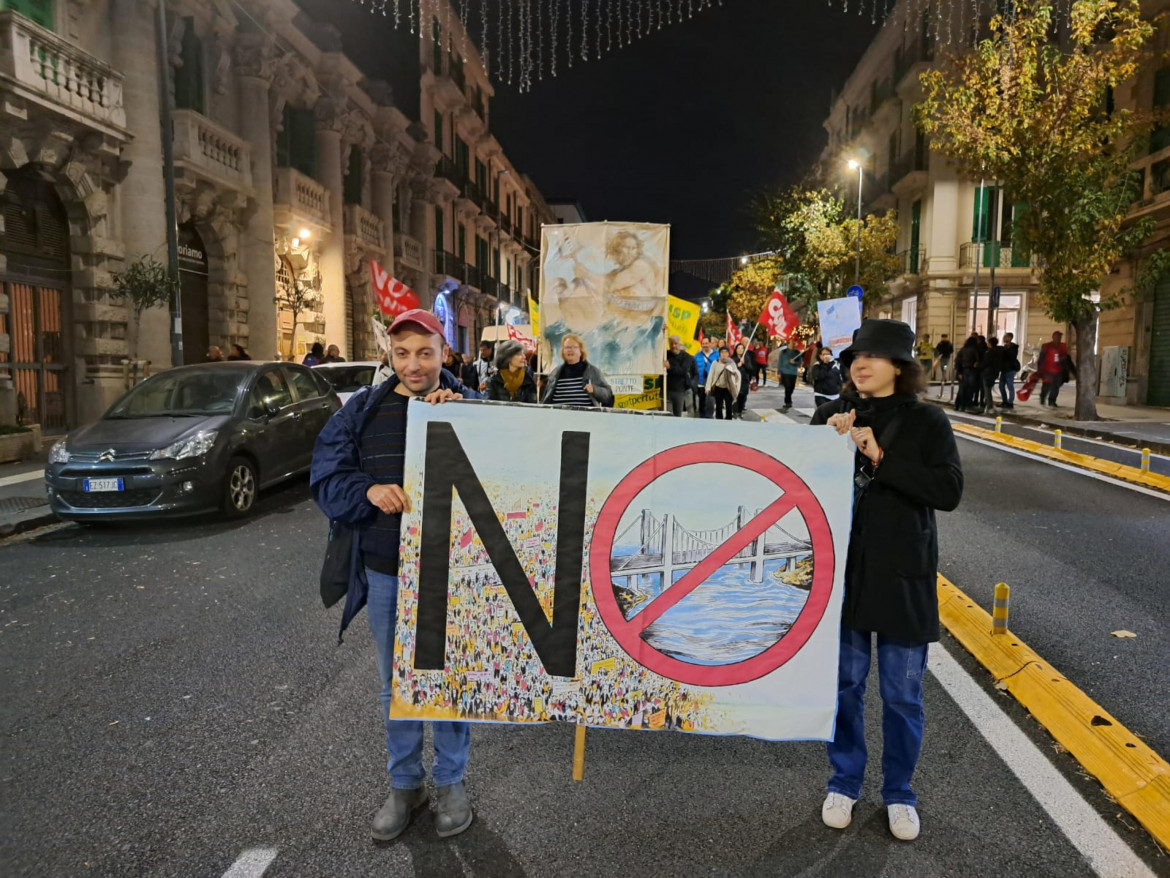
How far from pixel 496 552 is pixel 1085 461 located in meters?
11.5

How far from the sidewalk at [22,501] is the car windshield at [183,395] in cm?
119

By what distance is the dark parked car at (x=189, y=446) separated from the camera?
310 inches

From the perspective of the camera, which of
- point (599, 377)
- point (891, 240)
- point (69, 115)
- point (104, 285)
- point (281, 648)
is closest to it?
point (281, 648)

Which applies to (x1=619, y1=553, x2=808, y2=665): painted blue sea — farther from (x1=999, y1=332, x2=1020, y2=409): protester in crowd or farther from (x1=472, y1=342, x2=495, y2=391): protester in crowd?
(x1=999, y1=332, x2=1020, y2=409): protester in crowd

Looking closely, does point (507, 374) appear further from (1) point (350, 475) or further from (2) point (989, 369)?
(2) point (989, 369)

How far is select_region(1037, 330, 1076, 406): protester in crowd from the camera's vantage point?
21047mm

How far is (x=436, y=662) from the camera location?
9.36 ft

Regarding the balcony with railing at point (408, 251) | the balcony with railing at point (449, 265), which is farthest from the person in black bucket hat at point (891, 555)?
the balcony with railing at point (449, 265)

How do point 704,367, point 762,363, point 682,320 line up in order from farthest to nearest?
point 762,363, point 704,367, point 682,320

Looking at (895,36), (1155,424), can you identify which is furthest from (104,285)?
(895,36)

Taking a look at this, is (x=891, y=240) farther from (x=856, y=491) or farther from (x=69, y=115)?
(x=856, y=491)

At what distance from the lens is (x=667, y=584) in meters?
2.87

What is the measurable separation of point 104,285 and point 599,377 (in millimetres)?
11257

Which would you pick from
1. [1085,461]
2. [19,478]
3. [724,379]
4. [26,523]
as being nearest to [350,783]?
[26,523]
